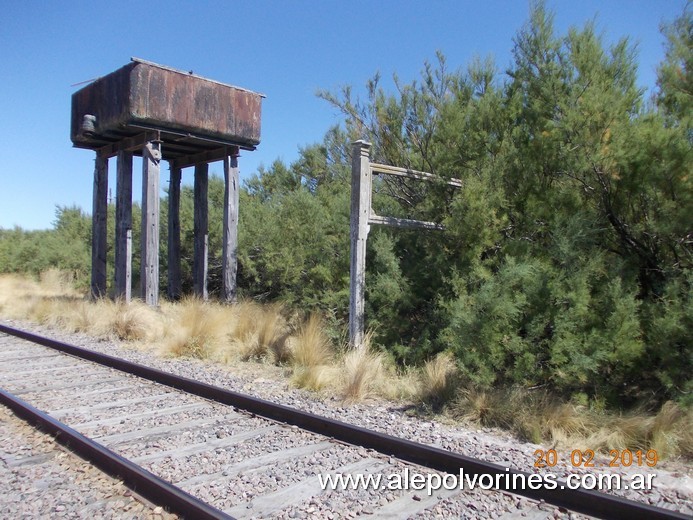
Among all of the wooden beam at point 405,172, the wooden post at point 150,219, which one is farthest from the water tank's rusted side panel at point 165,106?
the wooden beam at point 405,172

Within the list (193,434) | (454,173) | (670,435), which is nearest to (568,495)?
(670,435)

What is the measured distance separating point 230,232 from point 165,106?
10.3 feet

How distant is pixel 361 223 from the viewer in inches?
314

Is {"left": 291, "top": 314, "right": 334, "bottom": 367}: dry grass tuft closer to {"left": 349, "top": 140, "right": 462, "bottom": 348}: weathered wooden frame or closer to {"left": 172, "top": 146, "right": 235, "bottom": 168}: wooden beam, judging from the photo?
{"left": 349, "top": 140, "right": 462, "bottom": 348}: weathered wooden frame

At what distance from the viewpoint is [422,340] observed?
25.5ft

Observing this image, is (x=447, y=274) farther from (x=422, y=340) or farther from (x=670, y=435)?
(x=670, y=435)

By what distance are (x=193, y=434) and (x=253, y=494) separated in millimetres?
1546

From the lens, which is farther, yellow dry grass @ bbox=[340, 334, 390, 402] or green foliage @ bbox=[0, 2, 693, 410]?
yellow dry grass @ bbox=[340, 334, 390, 402]

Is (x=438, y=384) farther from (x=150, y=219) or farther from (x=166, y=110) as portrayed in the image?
(x=166, y=110)

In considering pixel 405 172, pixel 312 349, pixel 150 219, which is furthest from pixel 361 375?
pixel 150 219

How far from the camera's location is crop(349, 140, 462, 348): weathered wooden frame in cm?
798

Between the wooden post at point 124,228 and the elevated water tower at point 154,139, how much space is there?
2 centimetres

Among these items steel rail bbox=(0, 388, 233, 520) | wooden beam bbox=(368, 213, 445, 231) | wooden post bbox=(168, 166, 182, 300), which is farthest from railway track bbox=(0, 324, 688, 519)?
wooden post bbox=(168, 166, 182, 300)

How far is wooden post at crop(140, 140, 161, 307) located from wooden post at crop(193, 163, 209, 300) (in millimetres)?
1660
